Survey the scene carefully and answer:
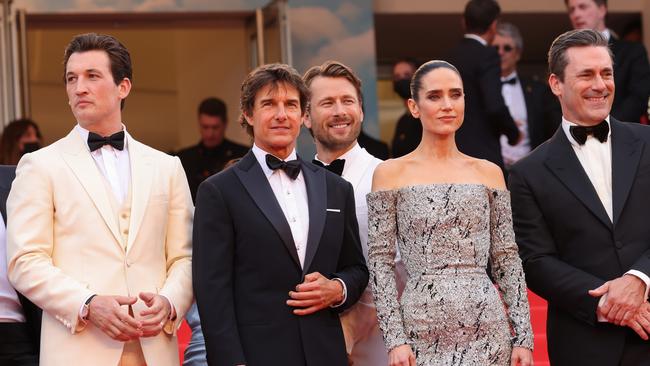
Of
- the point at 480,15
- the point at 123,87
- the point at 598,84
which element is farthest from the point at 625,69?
the point at 123,87

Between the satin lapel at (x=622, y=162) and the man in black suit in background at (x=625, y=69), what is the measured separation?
2.84 m

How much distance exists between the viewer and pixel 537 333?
7.25 m

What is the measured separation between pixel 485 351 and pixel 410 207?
62 centimetres

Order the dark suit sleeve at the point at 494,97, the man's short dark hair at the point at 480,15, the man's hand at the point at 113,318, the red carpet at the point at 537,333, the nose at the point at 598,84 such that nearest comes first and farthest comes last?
the man's hand at the point at 113,318
the nose at the point at 598,84
the red carpet at the point at 537,333
the dark suit sleeve at the point at 494,97
the man's short dark hair at the point at 480,15

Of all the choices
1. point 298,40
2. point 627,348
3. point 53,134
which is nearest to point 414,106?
point 627,348

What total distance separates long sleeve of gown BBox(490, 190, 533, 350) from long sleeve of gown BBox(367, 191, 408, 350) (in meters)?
0.39

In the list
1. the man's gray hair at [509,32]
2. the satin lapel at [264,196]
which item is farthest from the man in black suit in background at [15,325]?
the man's gray hair at [509,32]

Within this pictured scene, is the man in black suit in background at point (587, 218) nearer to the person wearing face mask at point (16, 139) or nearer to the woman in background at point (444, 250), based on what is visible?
the woman in background at point (444, 250)

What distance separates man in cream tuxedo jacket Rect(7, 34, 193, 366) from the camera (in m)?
4.41

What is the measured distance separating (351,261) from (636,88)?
3793 millimetres

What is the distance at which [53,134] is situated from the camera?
1439 centimetres

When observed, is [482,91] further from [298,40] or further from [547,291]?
[298,40]

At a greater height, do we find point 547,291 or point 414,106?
point 414,106

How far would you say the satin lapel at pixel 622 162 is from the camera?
16.2 ft
